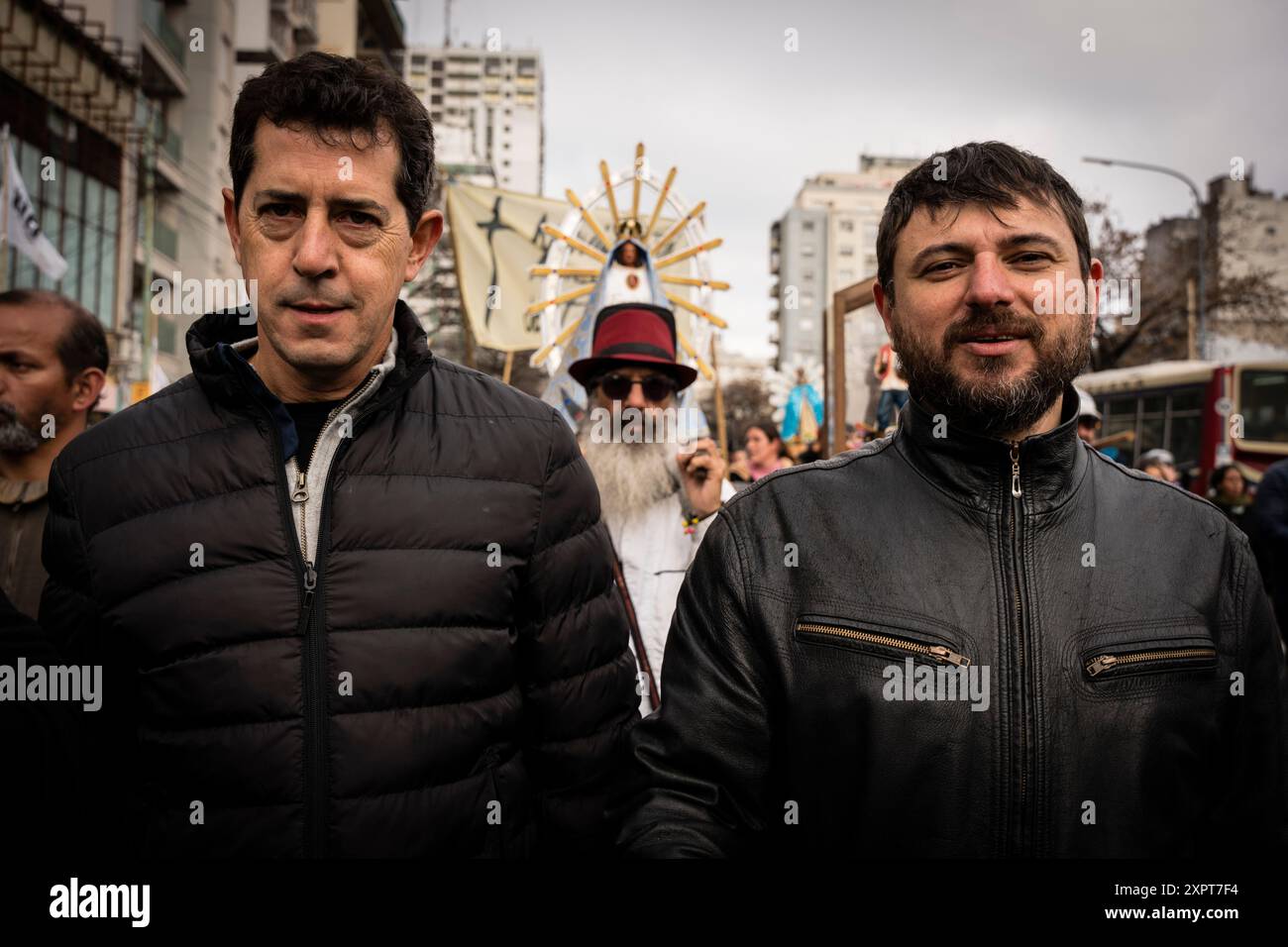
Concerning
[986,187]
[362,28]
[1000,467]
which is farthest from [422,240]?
[362,28]

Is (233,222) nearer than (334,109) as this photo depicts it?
No

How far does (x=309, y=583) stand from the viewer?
1.84 meters

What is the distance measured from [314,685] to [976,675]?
116cm

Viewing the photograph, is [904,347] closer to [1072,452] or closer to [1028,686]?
[1072,452]

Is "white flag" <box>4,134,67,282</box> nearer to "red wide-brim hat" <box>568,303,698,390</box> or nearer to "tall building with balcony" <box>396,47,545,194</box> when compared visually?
"red wide-brim hat" <box>568,303,698,390</box>

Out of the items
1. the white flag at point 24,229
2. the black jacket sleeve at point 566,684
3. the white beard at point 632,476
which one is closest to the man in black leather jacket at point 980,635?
the black jacket sleeve at point 566,684

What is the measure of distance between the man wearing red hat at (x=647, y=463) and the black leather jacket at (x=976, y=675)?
173cm

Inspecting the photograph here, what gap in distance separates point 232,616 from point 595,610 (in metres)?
0.72

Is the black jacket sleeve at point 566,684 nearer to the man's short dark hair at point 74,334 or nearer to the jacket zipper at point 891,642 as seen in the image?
the jacket zipper at point 891,642

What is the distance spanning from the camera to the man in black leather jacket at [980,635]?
1.68m

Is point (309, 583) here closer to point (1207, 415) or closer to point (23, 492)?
point (23, 492)

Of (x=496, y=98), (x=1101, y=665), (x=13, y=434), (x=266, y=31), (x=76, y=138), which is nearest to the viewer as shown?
(x=1101, y=665)

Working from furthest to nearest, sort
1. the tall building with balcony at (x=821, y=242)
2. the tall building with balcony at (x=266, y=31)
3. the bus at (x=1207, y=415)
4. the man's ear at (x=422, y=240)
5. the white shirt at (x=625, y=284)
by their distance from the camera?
the tall building with balcony at (x=821, y=242), the tall building with balcony at (x=266, y=31), the bus at (x=1207, y=415), the white shirt at (x=625, y=284), the man's ear at (x=422, y=240)

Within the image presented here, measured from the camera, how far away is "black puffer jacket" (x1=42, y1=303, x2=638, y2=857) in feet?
5.83
